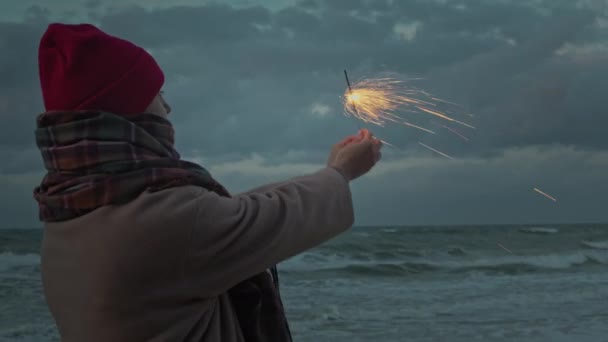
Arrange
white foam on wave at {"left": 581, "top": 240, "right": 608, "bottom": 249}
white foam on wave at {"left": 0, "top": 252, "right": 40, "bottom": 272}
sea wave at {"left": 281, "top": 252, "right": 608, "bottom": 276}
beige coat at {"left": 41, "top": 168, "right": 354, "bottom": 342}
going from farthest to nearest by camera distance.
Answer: white foam on wave at {"left": 581, "top": 240, "right": 608, "bottom": 249}, white foam on wave at {"left": 0, "top": 252, "right": 40, "bottom": 272}, sea wave at {"left": 281, "top": 252, "right": 608, "bottom": 276}, beige coat at {"left": 41, "top": 168, "right": 354, "bottom": 342}

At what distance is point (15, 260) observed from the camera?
1716 centimetres

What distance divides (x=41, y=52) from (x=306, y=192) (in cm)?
59

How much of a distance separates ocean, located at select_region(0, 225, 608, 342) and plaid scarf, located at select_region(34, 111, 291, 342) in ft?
20.6

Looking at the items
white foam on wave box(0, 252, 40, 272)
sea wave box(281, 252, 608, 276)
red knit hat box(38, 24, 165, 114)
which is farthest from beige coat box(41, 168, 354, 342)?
white foam on wave box(0, 252, 40, 272)

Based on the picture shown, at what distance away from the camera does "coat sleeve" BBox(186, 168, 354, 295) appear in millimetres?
1202

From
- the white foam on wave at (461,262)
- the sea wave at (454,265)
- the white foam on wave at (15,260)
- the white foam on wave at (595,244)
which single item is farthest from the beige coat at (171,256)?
the white foam on wave at (595,244)

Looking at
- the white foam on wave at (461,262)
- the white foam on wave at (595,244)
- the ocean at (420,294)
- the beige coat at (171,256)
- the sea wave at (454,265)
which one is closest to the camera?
the beige coat at (171,256)

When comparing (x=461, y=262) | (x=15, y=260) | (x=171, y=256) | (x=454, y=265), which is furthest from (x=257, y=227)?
(x=15, y=260)

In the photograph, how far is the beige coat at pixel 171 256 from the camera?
46.7 inches

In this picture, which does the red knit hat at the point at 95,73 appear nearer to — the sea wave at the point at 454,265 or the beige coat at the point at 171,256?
the beige coat at the point at 171,256

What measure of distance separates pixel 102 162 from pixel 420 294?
1037cm

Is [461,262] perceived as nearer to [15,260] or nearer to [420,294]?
[420,294]

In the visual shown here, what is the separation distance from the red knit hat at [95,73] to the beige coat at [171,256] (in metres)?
0.21

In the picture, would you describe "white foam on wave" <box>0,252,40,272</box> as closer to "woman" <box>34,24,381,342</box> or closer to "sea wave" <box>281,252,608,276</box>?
"sea wave" <box>281,252,608,276</box>
